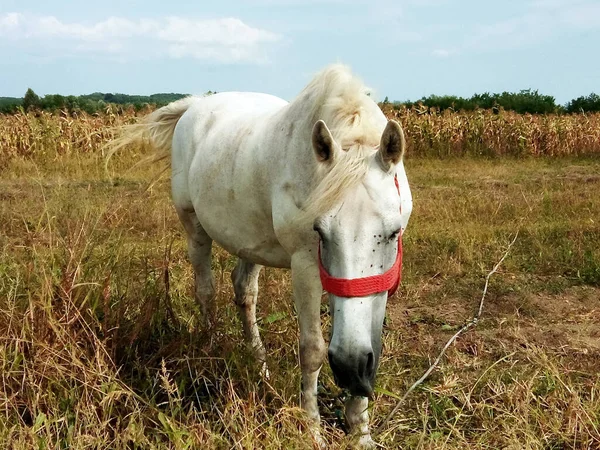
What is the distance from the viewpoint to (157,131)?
170 inches

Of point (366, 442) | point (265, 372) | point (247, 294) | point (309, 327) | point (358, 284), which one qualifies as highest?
point (358, 284)

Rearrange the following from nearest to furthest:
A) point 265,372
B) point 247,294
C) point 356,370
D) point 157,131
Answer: point 356,370, point 265,372, point 247,294, point 157,131

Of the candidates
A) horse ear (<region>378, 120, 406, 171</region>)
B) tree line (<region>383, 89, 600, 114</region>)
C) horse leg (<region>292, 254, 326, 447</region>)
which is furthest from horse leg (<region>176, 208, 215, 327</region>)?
tree line (<region>383, 89, 600, 114</region>)

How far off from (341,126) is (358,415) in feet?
4.51

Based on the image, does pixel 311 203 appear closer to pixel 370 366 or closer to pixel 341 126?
pixel 341 126

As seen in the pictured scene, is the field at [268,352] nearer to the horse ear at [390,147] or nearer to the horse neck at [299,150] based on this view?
the horse neck at [299,150]

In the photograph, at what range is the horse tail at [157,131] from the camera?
4.23m

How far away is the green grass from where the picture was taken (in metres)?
2.51

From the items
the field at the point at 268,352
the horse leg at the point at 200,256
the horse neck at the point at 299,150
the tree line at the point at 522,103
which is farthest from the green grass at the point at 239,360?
the tree line at the point at 522,103

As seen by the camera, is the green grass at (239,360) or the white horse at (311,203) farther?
the green grass at (239,360)

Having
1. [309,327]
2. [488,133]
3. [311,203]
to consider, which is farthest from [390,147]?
[488,133]

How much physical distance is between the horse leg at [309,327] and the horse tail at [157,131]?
85.1 inches

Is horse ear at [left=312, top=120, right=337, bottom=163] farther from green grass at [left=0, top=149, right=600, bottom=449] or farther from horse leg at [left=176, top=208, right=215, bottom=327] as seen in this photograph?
horse leg at [left=176, top=208, right=215, bottom=327]

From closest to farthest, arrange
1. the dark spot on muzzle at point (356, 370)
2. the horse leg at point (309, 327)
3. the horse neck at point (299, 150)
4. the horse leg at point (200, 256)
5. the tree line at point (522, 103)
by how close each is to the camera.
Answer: the dark spot on muzzle at point (356, 370)
the horse neck at point (299, 150)
the horse leg at point (309, 327)
the horse leg at point (200, 256)
the tree line at point (522, 103)
